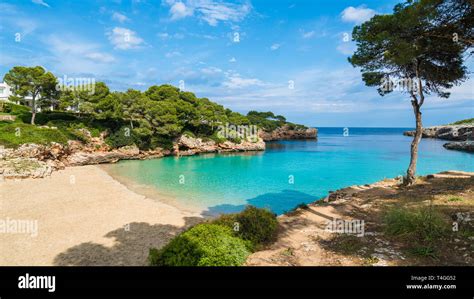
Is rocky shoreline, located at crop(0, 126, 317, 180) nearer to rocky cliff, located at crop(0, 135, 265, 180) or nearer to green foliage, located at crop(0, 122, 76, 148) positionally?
rocky cliff, located at crop(0, 135, 265, 180)

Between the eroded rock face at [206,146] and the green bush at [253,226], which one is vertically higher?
the eroded rock face at [206,146]

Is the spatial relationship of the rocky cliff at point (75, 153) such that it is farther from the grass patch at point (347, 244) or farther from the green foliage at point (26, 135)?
the grass patch at point (347, 244)

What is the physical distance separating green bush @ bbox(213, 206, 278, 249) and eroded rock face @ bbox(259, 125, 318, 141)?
82.8 m

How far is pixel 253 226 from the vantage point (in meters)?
8.76

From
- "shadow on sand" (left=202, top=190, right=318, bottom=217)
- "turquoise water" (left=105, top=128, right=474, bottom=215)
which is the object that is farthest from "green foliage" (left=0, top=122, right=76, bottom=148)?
"shadow on sand" (left=202, top=190, right=318, bottom=217)

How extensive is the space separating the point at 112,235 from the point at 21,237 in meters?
4.04

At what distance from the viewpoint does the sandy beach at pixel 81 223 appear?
30.6ft

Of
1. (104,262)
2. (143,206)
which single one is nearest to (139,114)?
(143,206)

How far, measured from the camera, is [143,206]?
653 inches

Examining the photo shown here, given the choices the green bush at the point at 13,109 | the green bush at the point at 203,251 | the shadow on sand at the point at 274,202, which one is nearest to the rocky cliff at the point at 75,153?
the green bush at the point at 13,109

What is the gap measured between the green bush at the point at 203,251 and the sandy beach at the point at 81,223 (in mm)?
2307
